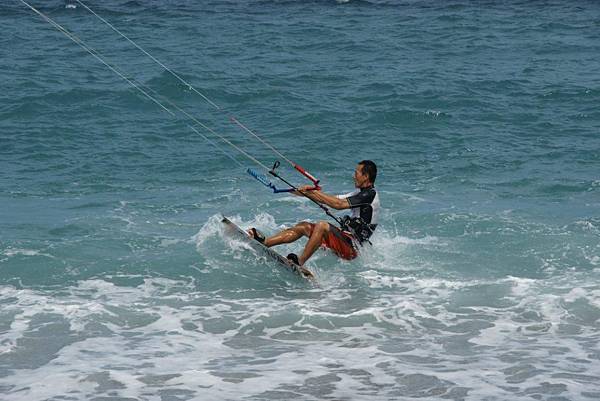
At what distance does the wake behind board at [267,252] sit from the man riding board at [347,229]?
3.8 inches

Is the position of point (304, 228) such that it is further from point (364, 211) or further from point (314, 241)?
point (364, 211)

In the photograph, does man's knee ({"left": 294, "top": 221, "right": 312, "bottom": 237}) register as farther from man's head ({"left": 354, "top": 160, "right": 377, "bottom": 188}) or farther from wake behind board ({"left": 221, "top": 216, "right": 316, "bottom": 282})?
man's head ({"left": 354, "top": 160, "right": 377, "bottom": 188})

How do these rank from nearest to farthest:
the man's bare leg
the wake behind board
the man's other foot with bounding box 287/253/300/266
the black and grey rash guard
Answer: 1. the wake behind board
2. the man's other foot with bounding box 287/253/300/266
3. the man's bare leg
4. the black and grey rash guard

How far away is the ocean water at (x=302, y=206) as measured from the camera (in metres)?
11.1

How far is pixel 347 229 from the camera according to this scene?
48.0 feet

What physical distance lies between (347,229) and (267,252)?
1180 millimetres

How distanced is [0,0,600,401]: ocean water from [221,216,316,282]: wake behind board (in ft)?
0.78

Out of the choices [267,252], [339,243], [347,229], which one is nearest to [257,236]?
[267,252]

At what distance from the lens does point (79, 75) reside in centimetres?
2636

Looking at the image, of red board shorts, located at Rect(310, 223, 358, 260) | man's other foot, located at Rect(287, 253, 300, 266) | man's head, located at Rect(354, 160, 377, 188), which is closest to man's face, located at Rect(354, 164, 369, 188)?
man's head, located at Rect(354, 160, 377, 188)

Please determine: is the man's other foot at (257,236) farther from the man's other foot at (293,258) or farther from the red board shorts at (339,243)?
the red board shorts at (339,243)

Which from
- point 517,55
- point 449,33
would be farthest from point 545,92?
point 449,33

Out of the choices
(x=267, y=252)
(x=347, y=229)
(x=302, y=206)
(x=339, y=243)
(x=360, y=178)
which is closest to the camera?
(x=267, y=252)

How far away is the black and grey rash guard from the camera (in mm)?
14398
